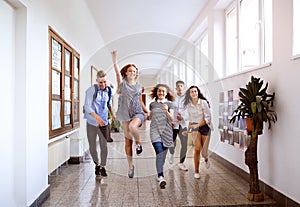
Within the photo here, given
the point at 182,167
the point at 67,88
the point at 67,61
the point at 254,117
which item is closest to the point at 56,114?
the point at 67,88

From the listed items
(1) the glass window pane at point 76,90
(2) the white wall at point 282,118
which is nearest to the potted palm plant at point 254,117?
(2) the white wall at point 282,118

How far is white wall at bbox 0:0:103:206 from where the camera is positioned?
2.13 meters

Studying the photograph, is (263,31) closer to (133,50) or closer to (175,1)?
(133,50)

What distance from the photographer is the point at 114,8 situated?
4805 millimetres

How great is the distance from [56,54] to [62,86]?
0.44m

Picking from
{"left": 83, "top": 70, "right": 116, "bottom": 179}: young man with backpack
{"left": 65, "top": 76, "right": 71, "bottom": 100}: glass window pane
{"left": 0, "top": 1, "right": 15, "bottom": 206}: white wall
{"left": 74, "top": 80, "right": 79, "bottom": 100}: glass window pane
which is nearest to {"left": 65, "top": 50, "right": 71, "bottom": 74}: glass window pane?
{"left": 65, "top": 76, "right": 71, "bottom": 100}: glass window pane

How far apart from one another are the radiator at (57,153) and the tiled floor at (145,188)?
0.66 ft

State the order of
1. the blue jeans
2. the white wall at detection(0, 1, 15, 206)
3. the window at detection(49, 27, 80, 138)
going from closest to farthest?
the white wall at detection(0, 1, 15, 206) < the blue jeans < the window at detection(49, 27, 80, 138)

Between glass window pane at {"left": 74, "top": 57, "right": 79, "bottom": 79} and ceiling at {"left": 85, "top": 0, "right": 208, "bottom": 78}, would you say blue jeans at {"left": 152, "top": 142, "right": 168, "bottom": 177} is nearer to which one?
ceiling at {"left": 85, "top": 0, "right": 208, "bottom": 78}

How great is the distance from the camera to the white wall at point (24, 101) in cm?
213

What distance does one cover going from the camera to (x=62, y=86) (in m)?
3.61

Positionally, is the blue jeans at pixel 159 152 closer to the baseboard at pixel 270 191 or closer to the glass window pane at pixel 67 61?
the baseboard at pixel 270 191

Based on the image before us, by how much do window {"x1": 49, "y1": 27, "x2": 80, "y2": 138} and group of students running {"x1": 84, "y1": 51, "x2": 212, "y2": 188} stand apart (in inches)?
15.4

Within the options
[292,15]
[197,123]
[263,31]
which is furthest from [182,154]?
[292,15]
